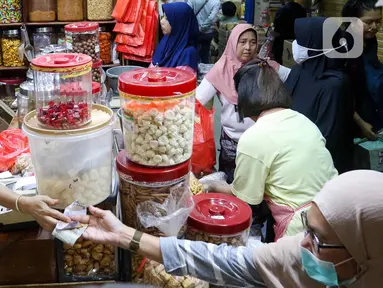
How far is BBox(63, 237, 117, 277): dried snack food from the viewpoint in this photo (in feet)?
5.31

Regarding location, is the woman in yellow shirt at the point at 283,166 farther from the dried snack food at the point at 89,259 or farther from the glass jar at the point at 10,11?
the glass jar at the point at 10,11

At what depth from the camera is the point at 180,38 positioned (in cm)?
412

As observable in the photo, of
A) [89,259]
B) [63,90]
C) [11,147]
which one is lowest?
[89,259]

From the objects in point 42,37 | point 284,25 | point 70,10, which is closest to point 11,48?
point 42,37

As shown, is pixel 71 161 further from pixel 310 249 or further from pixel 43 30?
pixel 43 30

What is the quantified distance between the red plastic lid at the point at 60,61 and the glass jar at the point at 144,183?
365mm

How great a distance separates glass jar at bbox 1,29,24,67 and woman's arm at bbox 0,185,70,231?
13.2 feet

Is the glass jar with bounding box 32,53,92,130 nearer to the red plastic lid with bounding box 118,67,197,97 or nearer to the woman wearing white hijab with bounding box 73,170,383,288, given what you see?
the red plastic lid with bounding box 118,67,197,97

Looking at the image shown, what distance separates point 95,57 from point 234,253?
7.84 feet

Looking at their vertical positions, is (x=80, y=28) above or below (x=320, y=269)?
above

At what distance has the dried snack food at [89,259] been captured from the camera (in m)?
1.62

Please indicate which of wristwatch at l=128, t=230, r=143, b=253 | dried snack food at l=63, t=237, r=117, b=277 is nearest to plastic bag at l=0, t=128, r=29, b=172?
dried snack food at l=63, t=237, r=117, b=277

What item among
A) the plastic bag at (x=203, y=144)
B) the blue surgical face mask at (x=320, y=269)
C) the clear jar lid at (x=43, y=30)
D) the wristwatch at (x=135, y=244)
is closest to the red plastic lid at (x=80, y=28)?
the plastic bag at (x=203, y=144)

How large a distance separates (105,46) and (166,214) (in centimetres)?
415
